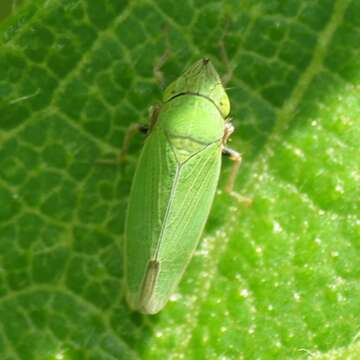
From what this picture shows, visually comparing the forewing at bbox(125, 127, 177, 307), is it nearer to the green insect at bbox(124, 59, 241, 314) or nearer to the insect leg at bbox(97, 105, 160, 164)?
the green insect at bbox(124, 59, 241, 314)

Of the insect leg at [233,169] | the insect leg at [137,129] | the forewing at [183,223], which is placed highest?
the insect leg at [137,129]

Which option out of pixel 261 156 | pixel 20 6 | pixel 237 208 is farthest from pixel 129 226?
pixel 20 6

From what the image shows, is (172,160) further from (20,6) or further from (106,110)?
(20,6)

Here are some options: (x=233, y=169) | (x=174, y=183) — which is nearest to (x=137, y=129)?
(x=174, y=183)

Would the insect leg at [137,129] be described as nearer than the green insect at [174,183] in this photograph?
No

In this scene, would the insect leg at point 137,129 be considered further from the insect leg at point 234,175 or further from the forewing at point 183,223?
the insect leg at point 234,175

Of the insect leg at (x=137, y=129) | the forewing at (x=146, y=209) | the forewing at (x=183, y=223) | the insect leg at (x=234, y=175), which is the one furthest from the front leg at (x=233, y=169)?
the insect leg at (x=137, y=129)
